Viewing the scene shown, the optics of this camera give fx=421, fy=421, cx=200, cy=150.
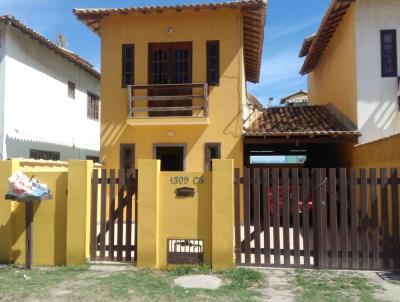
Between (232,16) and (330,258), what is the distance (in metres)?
9.47

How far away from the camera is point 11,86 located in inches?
582

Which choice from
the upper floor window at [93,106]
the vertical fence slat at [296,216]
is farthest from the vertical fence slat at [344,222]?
the upper floor window at [93,106]

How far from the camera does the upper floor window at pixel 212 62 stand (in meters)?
14.6

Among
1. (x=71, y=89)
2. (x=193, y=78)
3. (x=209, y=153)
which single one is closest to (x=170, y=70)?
(x=193, y=78)

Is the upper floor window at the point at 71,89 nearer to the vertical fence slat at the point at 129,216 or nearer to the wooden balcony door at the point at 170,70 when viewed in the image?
the wooden balcony door at the point at 170,70

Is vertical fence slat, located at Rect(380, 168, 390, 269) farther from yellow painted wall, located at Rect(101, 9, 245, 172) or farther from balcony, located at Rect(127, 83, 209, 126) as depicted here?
balcony, located at Rect(127, 83, 209, 126)

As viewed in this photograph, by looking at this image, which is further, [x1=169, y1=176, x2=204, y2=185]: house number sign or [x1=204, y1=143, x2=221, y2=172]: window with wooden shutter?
[x1=204, y1=143, x2=221, y2=172]: window with wooden shutter

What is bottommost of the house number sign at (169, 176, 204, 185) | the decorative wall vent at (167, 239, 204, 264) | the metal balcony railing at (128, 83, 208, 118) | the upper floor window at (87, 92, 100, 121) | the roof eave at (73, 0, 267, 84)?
the decorative wall vent at (167, 239, 204, 264)

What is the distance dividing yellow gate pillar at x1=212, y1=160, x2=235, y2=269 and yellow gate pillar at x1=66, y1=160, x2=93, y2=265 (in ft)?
8.09

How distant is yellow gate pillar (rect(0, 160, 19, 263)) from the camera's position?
27.3 ft

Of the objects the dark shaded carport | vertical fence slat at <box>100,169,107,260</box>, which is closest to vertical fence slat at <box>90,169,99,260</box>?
vertical fence slat at <box>100,169,107,260</box>

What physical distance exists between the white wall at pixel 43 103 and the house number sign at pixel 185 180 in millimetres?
8949

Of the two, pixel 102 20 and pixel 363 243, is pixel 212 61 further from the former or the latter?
pixel 363 243

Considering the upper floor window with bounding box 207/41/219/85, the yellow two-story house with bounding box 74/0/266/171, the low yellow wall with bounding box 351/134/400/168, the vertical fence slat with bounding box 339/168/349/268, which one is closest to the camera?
the vertical fence slat with bounding box 339/168/349/268
